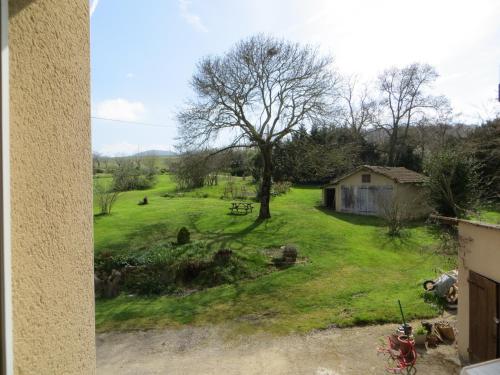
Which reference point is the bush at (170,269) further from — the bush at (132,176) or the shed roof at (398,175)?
the bush at (132,176)

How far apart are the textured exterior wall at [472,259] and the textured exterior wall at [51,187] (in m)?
7.87

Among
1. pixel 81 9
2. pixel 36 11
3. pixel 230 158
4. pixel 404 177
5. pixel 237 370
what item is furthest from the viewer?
pixel 404 177

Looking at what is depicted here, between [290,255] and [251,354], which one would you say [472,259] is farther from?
[290,255]

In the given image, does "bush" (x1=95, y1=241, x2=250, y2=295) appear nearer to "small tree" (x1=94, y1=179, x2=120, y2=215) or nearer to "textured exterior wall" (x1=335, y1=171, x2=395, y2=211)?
"small tree" (x1=94, y1=179, x2=120, y2=215)

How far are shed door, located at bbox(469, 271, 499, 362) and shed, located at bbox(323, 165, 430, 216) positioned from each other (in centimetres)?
1492

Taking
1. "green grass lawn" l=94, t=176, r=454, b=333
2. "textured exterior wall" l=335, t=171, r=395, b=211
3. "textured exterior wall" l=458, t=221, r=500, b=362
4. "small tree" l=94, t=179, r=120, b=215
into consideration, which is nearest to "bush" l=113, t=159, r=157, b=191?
"small tree" l=94, t=179, r=120, b=215

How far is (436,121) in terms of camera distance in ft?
121

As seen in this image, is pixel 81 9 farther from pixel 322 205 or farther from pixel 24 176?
pixel 322 205

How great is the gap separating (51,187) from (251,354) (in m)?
9.03

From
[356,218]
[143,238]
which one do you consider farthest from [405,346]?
[356,218]

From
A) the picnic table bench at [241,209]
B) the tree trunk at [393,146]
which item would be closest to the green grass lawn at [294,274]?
the picnic table bench at [241,209]

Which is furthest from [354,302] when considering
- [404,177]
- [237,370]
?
[404,177]

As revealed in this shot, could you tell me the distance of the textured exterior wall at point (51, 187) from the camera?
1116mm

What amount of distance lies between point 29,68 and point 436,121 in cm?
4175
